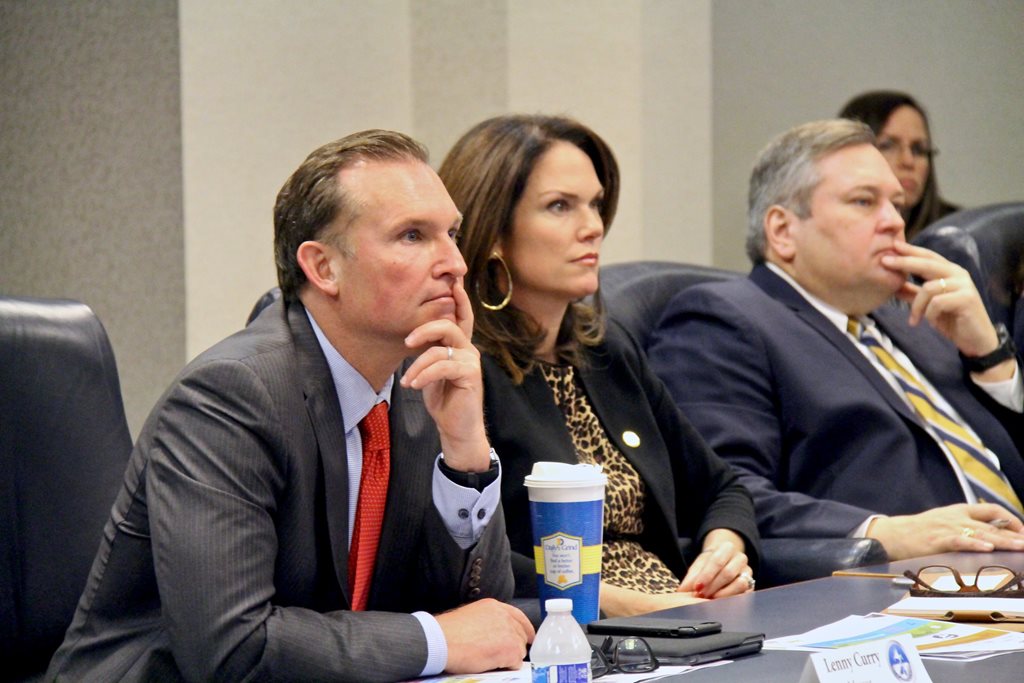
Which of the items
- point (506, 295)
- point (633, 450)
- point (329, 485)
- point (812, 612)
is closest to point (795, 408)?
point (633, 450)

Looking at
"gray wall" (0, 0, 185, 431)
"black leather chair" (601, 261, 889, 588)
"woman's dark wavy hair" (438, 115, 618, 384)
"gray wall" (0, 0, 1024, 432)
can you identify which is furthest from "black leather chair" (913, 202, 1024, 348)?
"gray wall" (0, 0, 185, 431)

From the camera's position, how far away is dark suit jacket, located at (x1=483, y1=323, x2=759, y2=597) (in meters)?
2.22

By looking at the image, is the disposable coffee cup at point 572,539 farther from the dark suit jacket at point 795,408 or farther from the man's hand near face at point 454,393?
the dark suit jacket at point 795,408

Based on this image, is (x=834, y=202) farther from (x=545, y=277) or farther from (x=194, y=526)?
(x=194, y=526)

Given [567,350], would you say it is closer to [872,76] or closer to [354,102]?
[354,102]

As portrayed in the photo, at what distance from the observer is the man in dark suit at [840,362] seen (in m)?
2.84

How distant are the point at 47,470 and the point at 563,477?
0.71 metres

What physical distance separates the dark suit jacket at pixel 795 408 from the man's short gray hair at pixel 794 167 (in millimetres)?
272

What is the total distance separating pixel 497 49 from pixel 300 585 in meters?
2.61

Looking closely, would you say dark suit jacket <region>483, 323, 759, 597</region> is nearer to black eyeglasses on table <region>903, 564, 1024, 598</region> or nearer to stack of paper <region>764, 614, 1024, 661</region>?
black eyeglasses on table <region>903, 564, 1024, 598</region>

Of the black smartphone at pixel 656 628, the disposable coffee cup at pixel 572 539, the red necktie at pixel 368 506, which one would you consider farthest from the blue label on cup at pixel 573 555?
the red necktie at pixel 368 506

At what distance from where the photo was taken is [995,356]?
308 centimetres

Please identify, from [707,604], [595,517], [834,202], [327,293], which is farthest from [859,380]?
[327,293]

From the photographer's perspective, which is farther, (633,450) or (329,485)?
(633,450)
